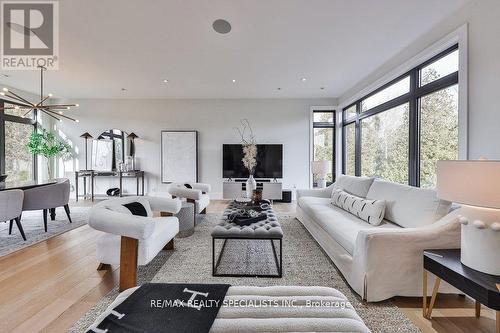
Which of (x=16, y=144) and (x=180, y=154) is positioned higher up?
(x=16, y=144)

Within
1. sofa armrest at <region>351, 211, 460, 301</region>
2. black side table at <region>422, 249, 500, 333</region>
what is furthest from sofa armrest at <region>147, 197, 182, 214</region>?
black side table at <region>422, 249, 500, 333</region>

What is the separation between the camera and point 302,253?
280 centimetres

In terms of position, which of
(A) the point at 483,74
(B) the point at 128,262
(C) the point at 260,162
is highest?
(A) the point at 483,74

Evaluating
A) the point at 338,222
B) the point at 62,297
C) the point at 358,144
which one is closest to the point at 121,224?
the point at 62,297

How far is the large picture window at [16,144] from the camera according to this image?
5449 mm

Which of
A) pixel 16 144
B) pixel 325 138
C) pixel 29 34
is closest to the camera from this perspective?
pixel 29 34

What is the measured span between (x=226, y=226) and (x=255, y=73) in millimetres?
3359

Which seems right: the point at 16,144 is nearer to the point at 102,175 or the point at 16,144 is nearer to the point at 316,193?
the point at 102,175

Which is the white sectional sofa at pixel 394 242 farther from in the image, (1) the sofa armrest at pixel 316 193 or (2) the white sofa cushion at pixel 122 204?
(2) the white sofa cushion at pixel 122 204

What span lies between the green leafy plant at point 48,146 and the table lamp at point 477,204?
26.1 ft

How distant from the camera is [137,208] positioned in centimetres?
257

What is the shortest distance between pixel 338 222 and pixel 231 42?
2936 mm

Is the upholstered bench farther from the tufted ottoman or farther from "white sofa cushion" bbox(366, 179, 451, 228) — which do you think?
"white sofa cushion" bbox(366, 179, 451, 228)

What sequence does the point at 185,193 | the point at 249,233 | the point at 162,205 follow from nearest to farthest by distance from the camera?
the point at 249,233, the point at 162,205, the point at 185,193
